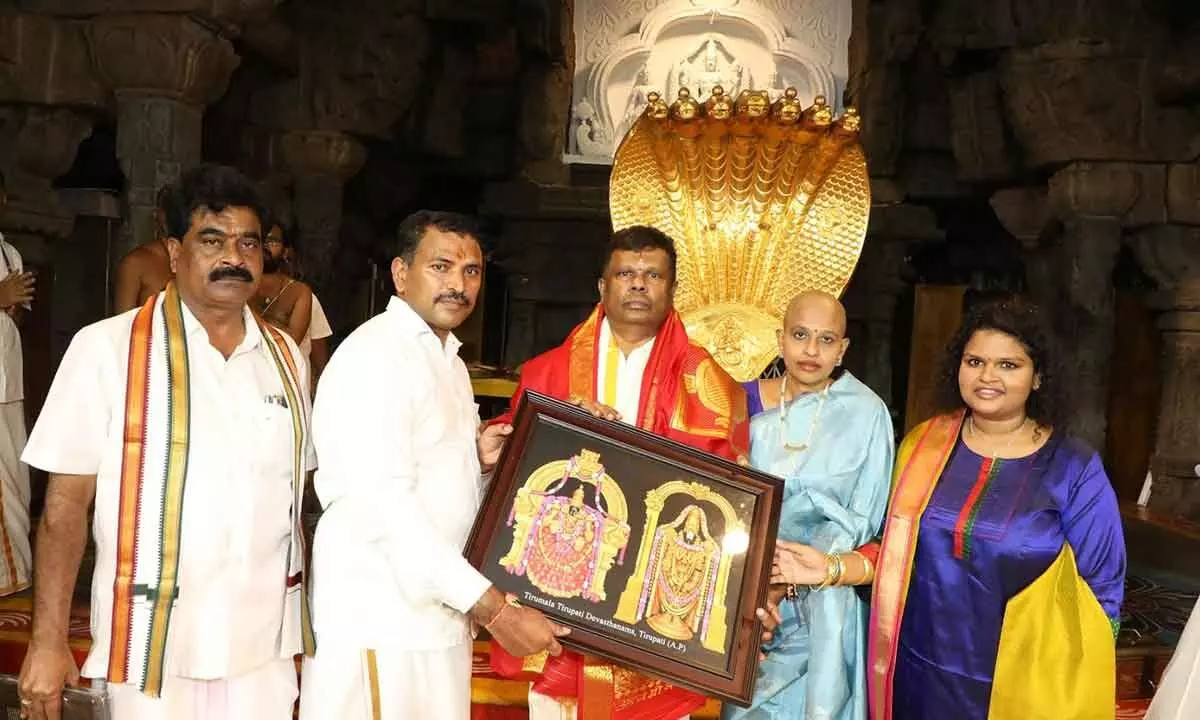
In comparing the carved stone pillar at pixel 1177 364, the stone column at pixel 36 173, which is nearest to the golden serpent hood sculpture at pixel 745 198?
the stone column at pixel 36 173

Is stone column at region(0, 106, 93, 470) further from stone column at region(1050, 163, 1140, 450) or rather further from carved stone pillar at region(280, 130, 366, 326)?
stone column at region(1050, 163, 1140, 450)

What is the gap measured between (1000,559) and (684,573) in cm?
69

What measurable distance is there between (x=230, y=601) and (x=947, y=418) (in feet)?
5.38

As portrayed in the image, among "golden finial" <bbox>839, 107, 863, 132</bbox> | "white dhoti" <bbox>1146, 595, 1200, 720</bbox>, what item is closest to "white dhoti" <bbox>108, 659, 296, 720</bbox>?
"white dhoti" <bbox>1146, 595, 1200, 720</bbox>

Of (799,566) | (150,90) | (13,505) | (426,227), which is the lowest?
(13,505)

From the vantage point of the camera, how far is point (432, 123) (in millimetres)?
8758

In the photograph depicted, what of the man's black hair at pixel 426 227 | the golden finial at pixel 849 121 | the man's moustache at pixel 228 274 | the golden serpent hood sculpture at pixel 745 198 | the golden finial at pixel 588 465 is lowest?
the golden finial at pixel 588 465

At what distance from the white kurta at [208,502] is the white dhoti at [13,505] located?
2423 millimetres

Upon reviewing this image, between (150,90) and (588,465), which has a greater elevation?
(150,90)

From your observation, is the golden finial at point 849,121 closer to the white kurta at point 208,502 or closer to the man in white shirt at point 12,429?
the white kurta at point 208,502

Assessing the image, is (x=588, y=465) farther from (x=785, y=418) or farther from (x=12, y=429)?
(x=12, y=429)

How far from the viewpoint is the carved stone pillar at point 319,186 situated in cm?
714

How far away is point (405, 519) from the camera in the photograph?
188cm

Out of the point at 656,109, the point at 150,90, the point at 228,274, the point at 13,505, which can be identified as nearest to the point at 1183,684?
the point at 228,274
